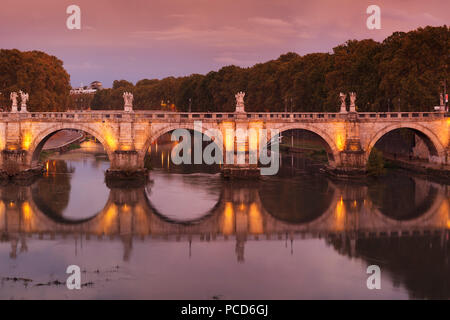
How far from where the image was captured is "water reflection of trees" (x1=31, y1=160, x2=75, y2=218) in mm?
42631

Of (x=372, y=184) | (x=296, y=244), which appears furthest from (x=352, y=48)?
(x=296, y=244)

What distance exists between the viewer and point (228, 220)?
Answer: 3903cm

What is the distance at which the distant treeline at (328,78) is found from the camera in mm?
59812

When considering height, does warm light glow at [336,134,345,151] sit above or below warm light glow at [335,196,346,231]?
above

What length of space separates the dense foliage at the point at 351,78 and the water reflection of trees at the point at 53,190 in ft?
123

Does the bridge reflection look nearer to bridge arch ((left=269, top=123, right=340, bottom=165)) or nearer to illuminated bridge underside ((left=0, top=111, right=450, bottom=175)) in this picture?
illuminated bridge underside ((left=0, top=111, right=450, bottom=175))

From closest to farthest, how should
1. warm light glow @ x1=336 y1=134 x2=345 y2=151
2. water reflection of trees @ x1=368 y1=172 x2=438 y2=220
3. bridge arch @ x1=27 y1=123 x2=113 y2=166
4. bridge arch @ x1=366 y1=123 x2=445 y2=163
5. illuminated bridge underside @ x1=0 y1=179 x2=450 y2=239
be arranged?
illuminated bridge underside @ x1=0 y1=179 x2=450 y2=239, water reflection of trees @ x1=368 y1=172 x2=438 y2=220, bridge arch @ x1=27 y1=123 x2=113 y2=166, warm light glow @ x1=336 y1=134 x2=345 y2=151, bridge arch @ x1=366 y1=123 x2=445 y2=163

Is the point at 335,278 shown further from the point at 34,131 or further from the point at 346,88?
the point at 346,88

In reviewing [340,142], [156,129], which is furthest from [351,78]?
[156,129]

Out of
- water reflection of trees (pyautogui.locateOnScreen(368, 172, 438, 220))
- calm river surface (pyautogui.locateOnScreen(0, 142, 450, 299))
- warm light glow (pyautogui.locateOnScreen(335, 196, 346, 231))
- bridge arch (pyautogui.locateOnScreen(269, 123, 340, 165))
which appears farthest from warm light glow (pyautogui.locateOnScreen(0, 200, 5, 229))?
water reflection of trees (pyautogui.locateOnScreen(368, 172, 438, 220))

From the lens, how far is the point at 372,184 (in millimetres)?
52250

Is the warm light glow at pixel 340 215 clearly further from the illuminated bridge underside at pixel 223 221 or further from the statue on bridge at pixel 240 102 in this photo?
the statue on bridge at pixel 240 102

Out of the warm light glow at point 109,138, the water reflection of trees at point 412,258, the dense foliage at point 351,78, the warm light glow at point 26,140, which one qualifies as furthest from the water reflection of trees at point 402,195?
the warm light glow at point 26,140
